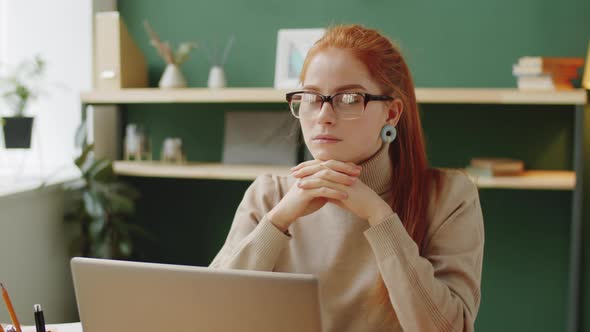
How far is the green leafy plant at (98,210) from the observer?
8.71ft

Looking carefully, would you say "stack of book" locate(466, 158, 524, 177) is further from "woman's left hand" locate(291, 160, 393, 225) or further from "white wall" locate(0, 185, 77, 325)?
"white wall" locate(0, 185, 77, 325)

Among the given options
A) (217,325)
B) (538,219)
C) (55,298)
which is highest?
(217,325)

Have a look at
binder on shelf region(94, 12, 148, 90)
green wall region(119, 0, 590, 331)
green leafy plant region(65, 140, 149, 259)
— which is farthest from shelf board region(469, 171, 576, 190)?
binder on shelf region(94, 12, 148, 90)

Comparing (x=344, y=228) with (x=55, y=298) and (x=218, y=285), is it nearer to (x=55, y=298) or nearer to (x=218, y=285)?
(x=218, y=285)

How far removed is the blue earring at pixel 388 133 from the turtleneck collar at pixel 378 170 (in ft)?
0.16

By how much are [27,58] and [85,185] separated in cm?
64

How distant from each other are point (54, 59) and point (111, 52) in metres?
0.31

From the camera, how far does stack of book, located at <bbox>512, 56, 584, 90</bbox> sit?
93.0 inches

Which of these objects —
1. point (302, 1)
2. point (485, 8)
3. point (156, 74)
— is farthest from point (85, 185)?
point (485, 8)

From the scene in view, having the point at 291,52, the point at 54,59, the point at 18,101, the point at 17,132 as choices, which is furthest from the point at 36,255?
the point at 291,52

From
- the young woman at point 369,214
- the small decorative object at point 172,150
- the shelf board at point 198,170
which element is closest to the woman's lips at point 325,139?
the young woman at point 369,214

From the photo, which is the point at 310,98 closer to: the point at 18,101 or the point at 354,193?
the point at 354,193

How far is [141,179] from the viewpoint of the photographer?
3.15 metres

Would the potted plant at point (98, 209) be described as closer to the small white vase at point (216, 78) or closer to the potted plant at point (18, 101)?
the potted plant at point (18, 101)
